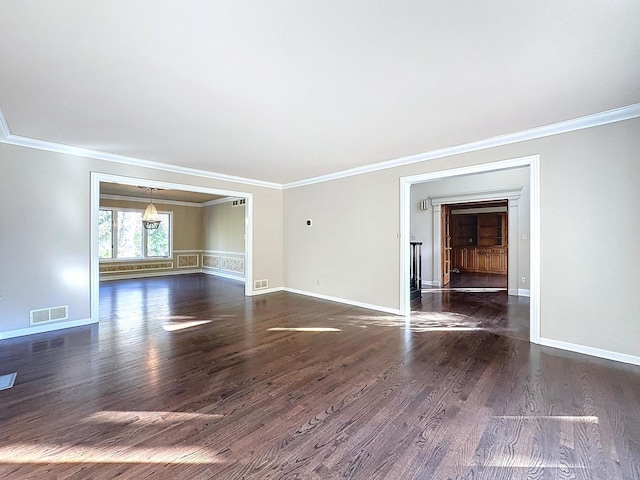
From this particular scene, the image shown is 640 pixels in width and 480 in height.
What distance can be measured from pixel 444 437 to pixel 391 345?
1.63 m

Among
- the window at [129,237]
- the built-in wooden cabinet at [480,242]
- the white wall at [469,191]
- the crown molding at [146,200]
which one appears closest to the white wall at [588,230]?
the white wall at [469,191]

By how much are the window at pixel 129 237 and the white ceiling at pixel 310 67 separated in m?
5.71

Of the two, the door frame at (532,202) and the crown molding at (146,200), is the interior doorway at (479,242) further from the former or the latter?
the crown molding at (146,200)

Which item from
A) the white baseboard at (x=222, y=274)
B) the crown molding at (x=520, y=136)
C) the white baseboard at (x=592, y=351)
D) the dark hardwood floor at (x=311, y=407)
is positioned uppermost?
the crown molding at (x=520, y=136)

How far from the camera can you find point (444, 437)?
74.9 inches

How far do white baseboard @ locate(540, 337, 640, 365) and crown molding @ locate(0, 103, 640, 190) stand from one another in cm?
236

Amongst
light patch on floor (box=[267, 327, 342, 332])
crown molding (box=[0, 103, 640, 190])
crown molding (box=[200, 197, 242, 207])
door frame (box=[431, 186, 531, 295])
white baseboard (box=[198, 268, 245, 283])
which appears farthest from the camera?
crown molding (box=[200, 197, 242, 207])

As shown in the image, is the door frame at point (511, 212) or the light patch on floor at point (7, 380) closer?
the light patch on floor at point (7, 380)

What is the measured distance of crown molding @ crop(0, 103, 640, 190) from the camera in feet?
10.1

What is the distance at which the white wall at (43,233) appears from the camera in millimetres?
3779

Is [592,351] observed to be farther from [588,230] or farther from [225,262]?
[225,262]

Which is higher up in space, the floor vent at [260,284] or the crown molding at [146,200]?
the crown molding at [146,200]

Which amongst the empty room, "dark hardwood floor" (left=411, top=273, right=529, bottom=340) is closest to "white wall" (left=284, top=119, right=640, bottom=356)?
the empty room

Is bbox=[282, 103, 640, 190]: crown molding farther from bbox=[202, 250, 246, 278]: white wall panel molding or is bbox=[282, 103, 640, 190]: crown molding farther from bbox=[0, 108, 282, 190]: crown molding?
bbox=[202, 250, 246, 278]: white wall panel molding
